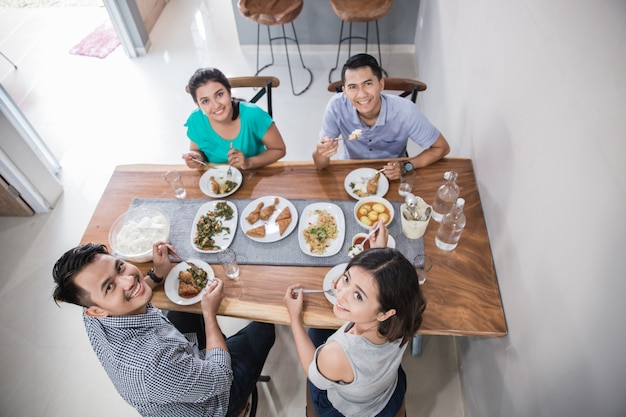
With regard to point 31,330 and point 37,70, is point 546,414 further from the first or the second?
point 37,70

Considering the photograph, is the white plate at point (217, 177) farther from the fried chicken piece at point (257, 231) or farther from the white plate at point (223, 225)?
the fried chicken piece at point (257, 231)

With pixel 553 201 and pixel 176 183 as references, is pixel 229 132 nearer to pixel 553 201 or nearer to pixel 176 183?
pixel 176 183

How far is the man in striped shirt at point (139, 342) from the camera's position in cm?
140

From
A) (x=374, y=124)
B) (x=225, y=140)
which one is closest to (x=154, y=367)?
(x=225, y=140)

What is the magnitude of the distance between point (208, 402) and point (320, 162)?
4.18ft

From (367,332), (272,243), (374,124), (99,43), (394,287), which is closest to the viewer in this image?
(394,287)

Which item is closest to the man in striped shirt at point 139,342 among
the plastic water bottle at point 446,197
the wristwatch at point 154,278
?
the wristwatch at point 154,278

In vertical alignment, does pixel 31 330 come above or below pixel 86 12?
below

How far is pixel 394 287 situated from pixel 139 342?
1000 mm

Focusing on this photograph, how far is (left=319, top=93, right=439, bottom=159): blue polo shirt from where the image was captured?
2152 mm

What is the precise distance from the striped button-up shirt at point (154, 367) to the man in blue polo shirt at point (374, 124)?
1154mm

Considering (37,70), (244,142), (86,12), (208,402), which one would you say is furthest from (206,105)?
(86,12)

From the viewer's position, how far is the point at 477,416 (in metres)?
1.98

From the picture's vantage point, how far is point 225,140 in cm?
234
